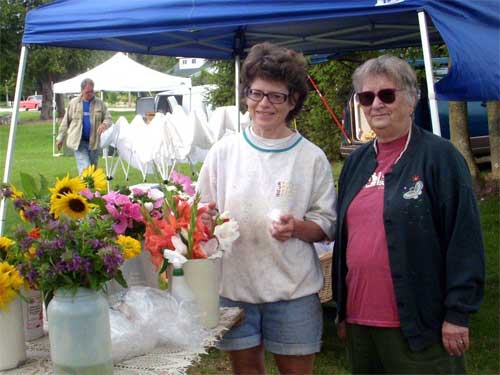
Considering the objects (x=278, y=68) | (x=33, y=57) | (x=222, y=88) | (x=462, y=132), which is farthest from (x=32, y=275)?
(x=33, y=57)

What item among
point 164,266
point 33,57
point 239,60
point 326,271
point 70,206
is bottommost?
point 326,271

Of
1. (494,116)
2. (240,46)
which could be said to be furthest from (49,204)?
(494,116)

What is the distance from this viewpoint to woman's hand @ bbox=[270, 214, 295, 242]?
1.93 m

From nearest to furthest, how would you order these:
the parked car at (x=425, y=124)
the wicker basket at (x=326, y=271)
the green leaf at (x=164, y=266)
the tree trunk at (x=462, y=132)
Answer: the green leaf at (x=164, y=266), the wicker basket at (x=326, y=271), the tree trunk at (x=462, y=132), the parked car at (x=425, y=124)

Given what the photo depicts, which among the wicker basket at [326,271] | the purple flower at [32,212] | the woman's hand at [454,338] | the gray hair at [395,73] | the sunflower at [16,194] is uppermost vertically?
the gray hair at [395,73]

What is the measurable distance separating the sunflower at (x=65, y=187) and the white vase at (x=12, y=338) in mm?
280

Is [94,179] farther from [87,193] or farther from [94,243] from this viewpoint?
[94,243]

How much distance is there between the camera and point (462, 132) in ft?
25.5

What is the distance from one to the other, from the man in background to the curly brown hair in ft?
23.1

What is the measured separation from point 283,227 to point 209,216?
0.22m

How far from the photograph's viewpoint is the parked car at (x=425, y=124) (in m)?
8.20

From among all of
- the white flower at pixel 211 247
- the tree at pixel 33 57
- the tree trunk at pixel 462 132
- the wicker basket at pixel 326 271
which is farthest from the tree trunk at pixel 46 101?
the white flower at pixel 211 247

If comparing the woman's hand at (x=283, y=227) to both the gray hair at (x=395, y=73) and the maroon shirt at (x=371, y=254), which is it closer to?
the maroon shirt at (x=371, y=254)

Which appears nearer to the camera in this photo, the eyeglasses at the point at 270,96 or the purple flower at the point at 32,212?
the purple flower at the point at 32,212
